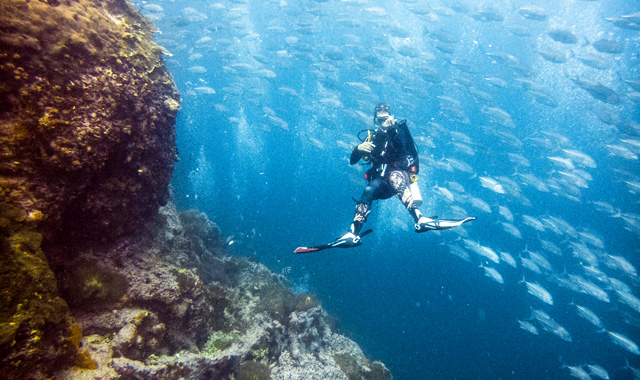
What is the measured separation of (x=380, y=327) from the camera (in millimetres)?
13781

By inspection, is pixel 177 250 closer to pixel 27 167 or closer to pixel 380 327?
pixel 27 167

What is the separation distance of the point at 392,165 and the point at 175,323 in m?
4.41

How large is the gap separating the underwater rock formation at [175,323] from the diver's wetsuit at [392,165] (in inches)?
122

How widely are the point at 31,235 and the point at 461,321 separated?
2124 cm

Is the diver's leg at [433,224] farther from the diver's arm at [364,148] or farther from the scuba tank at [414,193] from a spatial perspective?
the diver's arm at [364,148]

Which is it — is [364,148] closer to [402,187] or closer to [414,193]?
[402,187]

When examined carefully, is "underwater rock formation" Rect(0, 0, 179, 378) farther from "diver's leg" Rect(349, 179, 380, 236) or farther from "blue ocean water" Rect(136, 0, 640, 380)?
"blue ocean water" Rect(136, 0, 640, 380)

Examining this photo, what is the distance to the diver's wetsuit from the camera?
471 centimetres

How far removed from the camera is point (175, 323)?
355cm

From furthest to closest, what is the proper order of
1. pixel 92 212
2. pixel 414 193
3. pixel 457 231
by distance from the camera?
1. pixel 457 231
2. pixel 414 193
3. pixel 92 212

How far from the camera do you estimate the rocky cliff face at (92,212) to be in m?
1.95

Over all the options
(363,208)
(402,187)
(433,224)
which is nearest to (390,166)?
(402,187)

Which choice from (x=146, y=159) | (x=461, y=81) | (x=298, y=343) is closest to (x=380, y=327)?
(x=298, y=343)

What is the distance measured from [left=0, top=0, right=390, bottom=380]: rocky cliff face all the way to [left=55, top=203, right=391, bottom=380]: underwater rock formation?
0.02 m
